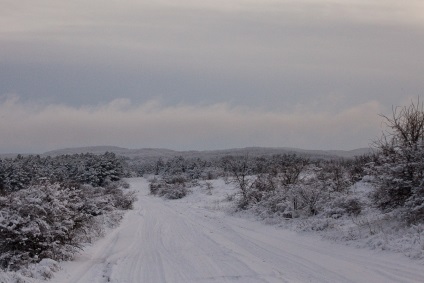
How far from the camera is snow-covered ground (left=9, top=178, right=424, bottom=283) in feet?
34.1

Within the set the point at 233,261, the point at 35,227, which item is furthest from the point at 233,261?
the point at 35,227

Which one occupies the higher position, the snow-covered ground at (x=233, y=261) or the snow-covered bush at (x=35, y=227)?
the snow-covered bush at (x=35, y=227)

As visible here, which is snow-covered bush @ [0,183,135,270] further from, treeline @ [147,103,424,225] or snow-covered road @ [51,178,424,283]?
treeline @ [147,103,424,225]

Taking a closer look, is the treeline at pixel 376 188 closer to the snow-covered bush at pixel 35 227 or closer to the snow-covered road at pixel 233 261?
the snow-covered road at pixel 233 261

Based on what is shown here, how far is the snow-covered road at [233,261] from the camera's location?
10.4 m

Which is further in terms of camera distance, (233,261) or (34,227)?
(233,261)

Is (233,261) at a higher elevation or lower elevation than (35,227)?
lower

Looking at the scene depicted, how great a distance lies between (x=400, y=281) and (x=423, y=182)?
6.24 meters

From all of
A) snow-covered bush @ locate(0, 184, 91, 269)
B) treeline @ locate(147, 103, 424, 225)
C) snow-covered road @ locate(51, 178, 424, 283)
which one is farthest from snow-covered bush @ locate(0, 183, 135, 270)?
treeline @ locate(147, 103, 424, 225)

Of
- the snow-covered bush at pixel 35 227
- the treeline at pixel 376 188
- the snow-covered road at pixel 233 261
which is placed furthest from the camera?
the treeline at pixel 376 188

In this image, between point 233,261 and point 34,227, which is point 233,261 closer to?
point 233,261

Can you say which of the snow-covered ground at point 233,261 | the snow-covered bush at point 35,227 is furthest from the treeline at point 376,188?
the snow-covered bush at point 35,227

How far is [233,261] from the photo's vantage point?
41.9 feet

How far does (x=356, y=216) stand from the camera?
60.7 ft
